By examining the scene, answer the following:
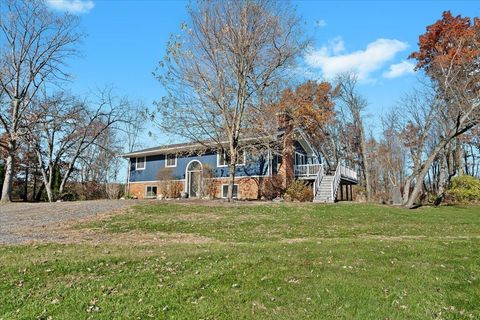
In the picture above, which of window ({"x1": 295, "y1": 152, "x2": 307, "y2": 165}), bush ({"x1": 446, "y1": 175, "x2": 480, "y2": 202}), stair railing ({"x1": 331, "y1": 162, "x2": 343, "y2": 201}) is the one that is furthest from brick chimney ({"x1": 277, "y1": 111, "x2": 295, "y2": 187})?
bush ({"x1": 446, "y1": 175, "x2": 480, "y2": 202})

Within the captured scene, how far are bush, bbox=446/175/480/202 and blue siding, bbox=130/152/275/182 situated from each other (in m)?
13.6

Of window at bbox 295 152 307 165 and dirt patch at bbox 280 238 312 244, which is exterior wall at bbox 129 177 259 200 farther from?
dirt patch at bbox 280 238 312 244

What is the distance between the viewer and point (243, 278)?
18.7ft

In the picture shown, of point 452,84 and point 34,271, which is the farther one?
point 452,84

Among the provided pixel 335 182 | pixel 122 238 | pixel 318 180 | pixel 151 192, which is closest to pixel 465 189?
pixel 335 182

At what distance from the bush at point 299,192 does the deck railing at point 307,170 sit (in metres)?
2.47

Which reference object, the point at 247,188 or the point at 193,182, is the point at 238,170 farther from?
the point at 193,182

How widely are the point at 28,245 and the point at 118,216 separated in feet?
19.0

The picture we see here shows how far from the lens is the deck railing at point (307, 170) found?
26.1 m

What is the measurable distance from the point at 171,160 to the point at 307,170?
11232 mm

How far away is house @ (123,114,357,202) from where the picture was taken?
2312 centimetres

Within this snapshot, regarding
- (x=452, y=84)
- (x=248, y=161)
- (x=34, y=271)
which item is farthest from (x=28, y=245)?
(x=452, y=84)

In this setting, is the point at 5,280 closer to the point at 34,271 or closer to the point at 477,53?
the point at 34,271

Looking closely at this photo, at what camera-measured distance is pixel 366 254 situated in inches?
296
